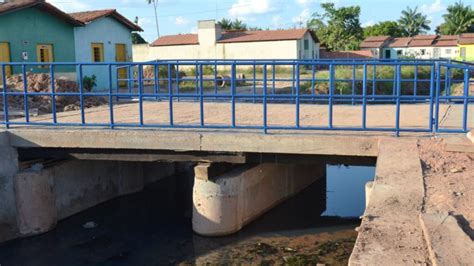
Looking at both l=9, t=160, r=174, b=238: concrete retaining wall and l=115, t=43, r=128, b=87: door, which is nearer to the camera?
l=9, t=160, r=174, b=238: concrete retaining wall

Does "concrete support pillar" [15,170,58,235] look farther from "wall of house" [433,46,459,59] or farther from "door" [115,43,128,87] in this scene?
"wall of house" [433,46,459,59]

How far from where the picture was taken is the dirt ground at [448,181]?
17.5 ft

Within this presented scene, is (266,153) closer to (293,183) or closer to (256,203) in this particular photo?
(256,203)

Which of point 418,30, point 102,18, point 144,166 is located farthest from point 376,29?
point 144,166

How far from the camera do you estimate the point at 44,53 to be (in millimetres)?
22812

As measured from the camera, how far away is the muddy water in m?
8.36

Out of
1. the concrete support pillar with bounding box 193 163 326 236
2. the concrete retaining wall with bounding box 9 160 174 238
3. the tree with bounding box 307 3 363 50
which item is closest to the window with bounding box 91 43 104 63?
the concrete retaining wall with bounding box 9 160 174 238

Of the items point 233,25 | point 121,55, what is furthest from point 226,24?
point 121,55

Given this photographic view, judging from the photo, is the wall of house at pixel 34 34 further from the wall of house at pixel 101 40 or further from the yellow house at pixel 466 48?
the yellow house at pixel 466 48

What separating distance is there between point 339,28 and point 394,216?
6092cm

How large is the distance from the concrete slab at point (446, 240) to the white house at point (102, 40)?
20.4 metres

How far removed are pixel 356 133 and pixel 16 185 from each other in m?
5.45

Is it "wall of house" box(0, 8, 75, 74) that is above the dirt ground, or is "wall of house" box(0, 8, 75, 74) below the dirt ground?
above

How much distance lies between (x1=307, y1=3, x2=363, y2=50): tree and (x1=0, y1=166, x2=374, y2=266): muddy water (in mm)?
53167
